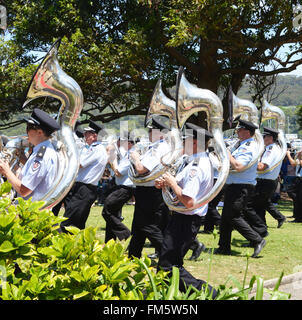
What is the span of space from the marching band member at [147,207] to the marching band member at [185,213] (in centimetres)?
146

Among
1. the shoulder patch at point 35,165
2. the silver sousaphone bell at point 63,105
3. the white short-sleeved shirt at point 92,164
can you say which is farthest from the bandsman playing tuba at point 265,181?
the shoulder patch at point 35,165

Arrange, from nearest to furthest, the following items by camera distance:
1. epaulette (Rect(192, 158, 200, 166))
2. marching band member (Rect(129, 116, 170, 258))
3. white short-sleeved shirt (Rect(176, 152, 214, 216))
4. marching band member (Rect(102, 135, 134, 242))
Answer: white short-sleeved shirt (Rect(176, 152, 214, 216)) → epaulette (Rect(192, 158, 200, 166)) → marching band member (Rect(129, 116, 170, 258)) → marching band member (Rect(102, 135, 134, 242))

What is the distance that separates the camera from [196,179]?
13.5ft

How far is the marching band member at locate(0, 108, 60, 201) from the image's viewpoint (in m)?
3.98

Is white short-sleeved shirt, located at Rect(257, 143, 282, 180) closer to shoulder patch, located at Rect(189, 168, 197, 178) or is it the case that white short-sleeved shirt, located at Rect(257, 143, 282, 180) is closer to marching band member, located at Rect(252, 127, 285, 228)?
marching band member, located at Rect(252, 127, 285, 228)

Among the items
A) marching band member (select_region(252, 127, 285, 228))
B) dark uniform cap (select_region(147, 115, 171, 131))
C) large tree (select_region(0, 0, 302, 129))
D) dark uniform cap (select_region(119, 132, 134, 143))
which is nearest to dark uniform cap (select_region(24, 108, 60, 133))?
dark uniform cap (select_region(147, 115, 171, 131))

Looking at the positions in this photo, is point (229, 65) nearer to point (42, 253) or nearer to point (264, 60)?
point (264, 60)

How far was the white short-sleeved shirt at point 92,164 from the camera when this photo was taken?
6.68m

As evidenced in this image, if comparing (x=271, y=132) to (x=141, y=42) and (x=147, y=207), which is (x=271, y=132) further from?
(x=141, y=42)

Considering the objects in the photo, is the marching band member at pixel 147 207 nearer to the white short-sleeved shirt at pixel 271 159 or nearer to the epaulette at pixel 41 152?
the epaulette at pixel 41 152

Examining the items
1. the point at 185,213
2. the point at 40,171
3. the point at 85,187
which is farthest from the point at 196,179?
the point at 85,187

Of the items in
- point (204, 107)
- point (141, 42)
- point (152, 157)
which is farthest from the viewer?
point (141, 42)

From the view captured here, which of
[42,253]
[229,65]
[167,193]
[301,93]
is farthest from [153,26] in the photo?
[301,93]

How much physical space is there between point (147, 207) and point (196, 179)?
1.83m
